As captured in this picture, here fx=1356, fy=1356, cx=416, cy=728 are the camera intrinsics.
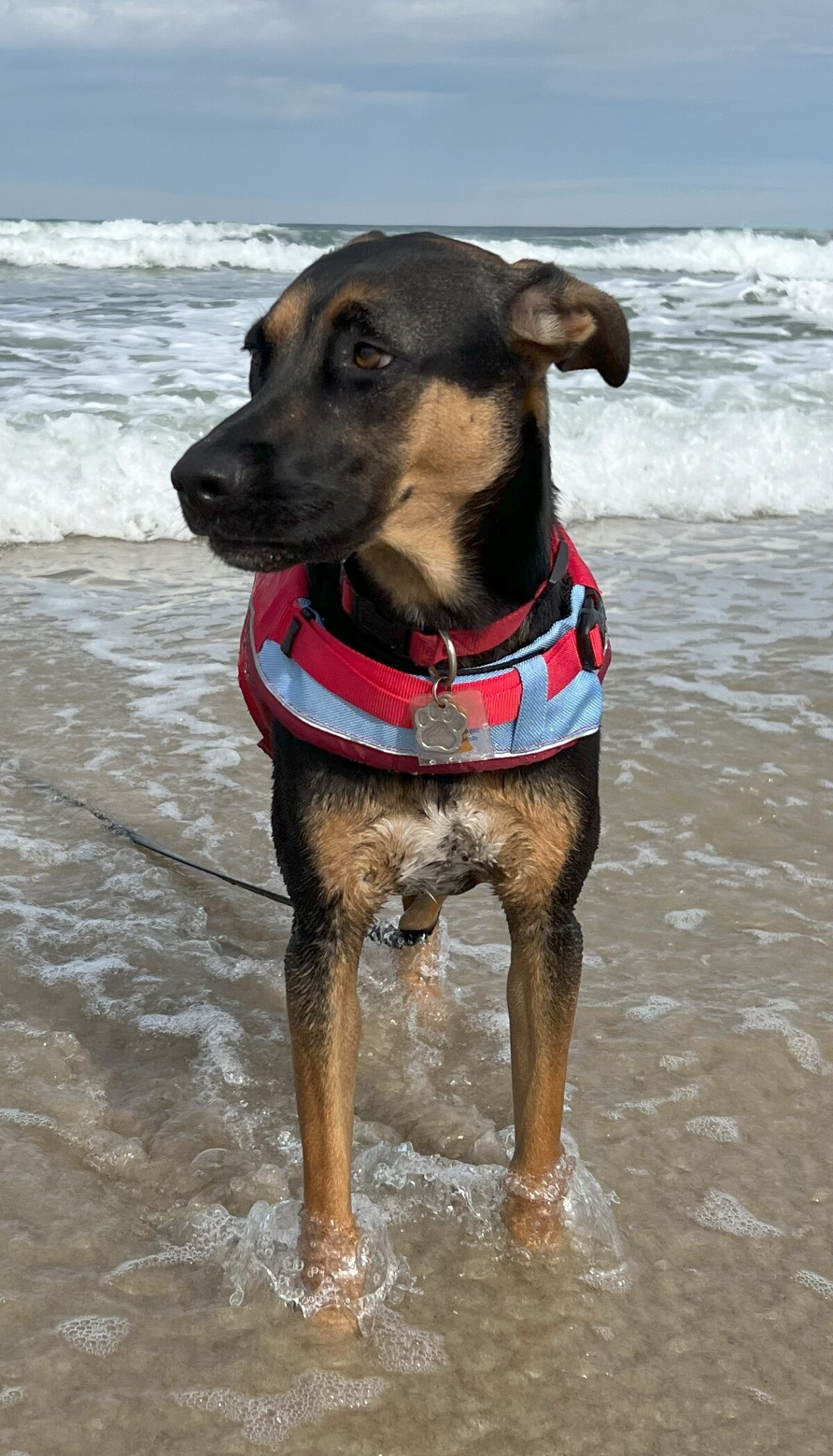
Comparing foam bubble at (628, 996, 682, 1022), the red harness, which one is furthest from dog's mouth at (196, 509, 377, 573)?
foam bubble at (628, 996, 682, 1022)

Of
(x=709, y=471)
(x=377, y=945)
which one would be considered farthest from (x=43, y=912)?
(x=709, y=471)

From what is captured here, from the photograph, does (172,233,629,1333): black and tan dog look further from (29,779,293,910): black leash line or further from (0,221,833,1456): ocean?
(29,779,293,910): black leash line

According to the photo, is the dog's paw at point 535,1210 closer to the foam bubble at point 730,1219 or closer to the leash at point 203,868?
the foam bubble at point 730,1219

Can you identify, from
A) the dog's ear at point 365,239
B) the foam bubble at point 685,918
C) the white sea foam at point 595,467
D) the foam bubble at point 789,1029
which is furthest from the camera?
the white sea foam at point 595,467

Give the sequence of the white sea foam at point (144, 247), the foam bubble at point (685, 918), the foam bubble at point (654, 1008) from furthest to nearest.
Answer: the white sea foam at point (144, 247), the foam bubble at point (685, 918), the foam bubble at point (654, 1008)

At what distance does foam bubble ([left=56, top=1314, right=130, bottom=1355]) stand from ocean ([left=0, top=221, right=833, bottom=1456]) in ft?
0.04

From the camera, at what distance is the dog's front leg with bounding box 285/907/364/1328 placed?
111 inches

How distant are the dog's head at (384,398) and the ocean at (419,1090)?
1563 millimetres

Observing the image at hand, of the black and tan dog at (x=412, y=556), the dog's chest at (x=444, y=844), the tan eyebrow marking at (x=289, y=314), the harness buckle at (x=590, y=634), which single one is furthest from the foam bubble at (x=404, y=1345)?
the tan eyebrow marking at (x=289, y=314)

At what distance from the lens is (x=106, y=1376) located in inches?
104

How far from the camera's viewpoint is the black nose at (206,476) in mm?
2402

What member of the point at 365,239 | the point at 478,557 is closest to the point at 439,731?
the point at 478,557

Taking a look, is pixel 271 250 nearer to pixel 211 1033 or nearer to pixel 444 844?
pixel 211 1033

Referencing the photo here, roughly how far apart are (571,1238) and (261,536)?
1.76 metres
